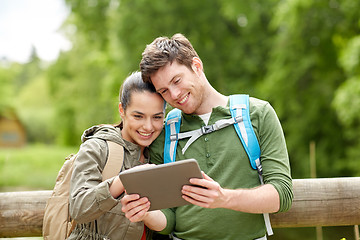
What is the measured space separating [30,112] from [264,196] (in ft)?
213

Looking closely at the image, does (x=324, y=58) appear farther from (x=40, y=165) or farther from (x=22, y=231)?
(x=40, y=165)

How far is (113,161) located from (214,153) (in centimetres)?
57

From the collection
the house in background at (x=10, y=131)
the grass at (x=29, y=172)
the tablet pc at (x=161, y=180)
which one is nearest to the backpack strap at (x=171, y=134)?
the tablet pc at (x=161, y=180)

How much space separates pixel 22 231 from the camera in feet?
9.67

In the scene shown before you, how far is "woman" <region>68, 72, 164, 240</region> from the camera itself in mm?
2205

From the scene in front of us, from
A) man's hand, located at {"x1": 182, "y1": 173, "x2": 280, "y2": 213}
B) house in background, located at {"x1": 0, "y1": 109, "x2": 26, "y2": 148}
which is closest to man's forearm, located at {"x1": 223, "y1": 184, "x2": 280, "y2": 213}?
man's hand, located at {"x1": 182, "y1": 173, "x2": 280, "y2": 213}

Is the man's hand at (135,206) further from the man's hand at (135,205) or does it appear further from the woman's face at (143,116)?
the woman's face at (143,116)

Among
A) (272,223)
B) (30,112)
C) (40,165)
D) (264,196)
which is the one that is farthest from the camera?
(30,112)

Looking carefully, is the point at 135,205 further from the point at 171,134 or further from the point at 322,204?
the point at 322,204

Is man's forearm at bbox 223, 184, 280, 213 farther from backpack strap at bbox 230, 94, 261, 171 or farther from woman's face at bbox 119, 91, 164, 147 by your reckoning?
woman's face at bbox 119, 91, 164, 147

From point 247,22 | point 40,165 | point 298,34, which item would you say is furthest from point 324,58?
point 40,165

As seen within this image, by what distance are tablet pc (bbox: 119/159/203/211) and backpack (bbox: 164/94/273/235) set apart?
18.6 inches

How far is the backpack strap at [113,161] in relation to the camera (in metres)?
2.40

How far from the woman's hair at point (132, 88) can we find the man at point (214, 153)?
4 cm
